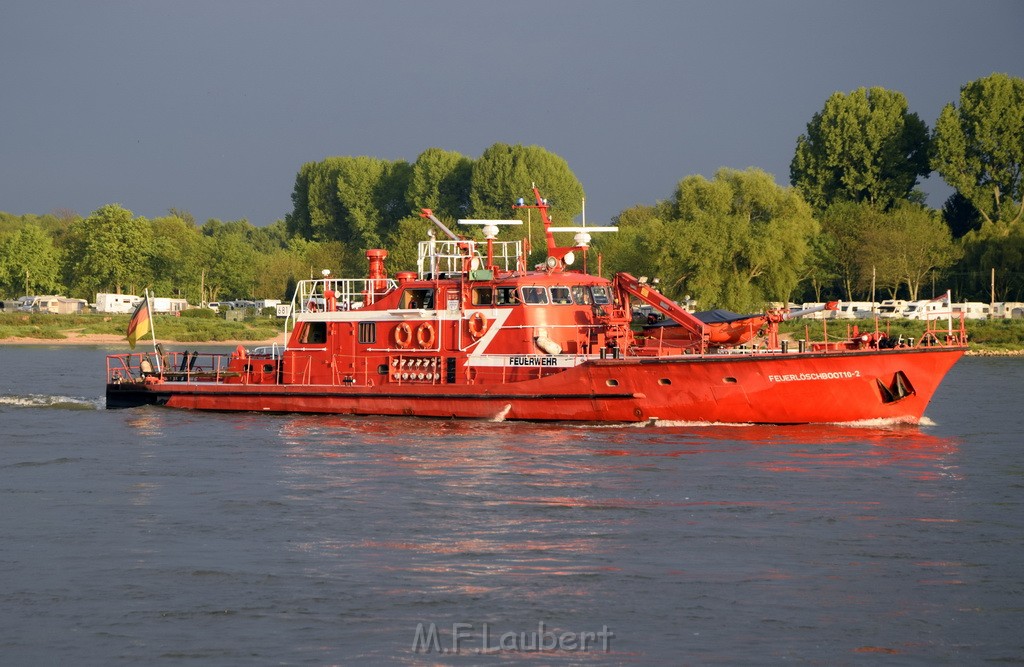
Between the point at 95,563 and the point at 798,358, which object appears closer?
the point at 95,563

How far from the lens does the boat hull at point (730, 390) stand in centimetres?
2806

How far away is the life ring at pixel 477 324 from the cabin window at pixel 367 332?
286 cm

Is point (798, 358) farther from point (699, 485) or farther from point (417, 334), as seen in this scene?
point (417, 334)

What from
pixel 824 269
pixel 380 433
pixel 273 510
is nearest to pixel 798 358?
pixel 380 433

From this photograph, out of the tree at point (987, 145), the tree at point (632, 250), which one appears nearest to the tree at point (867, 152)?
the tree at point (987, 145)

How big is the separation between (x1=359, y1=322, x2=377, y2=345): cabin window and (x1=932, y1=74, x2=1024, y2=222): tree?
6572 cm

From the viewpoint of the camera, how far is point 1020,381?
4762 cm

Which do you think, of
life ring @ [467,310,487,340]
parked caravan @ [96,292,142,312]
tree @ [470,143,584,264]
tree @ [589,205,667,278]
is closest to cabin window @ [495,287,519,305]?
life ring @ [467,310,487,340]

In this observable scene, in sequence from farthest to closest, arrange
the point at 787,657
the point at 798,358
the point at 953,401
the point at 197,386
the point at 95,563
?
the point at 953,401
the point at 197,386
the point at 798,358
the point at 95,563
the point at 787,657

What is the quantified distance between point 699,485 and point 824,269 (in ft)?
207

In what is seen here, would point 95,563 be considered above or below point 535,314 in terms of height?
below

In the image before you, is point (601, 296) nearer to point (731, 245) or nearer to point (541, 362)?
point (541, 362)

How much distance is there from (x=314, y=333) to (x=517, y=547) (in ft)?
56.5

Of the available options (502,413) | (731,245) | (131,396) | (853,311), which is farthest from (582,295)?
(853,311)
